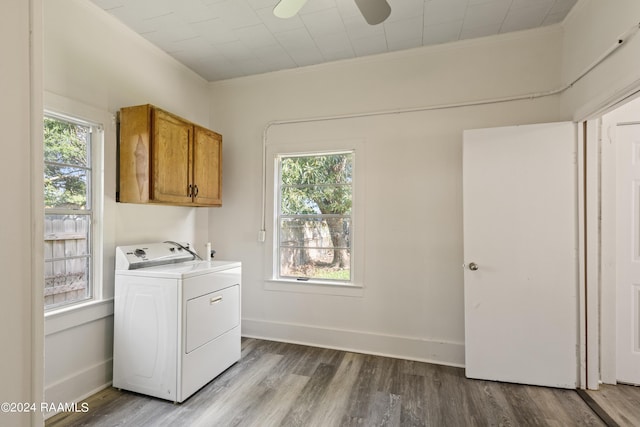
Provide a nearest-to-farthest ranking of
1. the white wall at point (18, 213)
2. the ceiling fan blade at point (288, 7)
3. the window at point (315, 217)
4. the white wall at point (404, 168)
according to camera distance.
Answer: the white wall at point (18, 213) → the ceiling fan blade at point (288, 7) → the white wall at point (404, 168) → the window at point (315, 217)

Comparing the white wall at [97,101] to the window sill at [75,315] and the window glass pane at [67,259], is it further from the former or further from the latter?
the window glass pane at [67,259]

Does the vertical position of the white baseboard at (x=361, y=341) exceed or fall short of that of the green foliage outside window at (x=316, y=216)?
it falls short

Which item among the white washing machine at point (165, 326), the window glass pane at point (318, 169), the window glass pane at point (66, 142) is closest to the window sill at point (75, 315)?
the white washing machine at point (165, 326)

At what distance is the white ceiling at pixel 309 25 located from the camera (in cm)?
235

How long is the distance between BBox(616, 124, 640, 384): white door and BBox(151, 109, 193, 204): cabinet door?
11.8 feet

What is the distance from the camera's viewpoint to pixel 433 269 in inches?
114

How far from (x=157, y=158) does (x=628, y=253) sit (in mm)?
3809

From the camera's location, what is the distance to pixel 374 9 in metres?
1.79


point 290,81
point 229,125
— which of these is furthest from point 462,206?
point 229,125

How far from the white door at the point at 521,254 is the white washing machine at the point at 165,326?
2103 mm

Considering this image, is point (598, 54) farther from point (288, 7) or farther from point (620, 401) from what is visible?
point (620, 401)

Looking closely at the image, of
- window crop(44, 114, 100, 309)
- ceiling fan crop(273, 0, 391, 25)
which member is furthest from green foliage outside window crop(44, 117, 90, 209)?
ceiling fan crop(273, 0, 391, 25)

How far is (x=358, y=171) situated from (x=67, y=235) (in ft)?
8.03

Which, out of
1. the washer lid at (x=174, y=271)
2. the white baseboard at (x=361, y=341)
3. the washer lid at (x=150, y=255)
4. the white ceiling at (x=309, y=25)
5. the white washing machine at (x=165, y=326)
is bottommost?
the white baseboard at (x=361, y=341)
